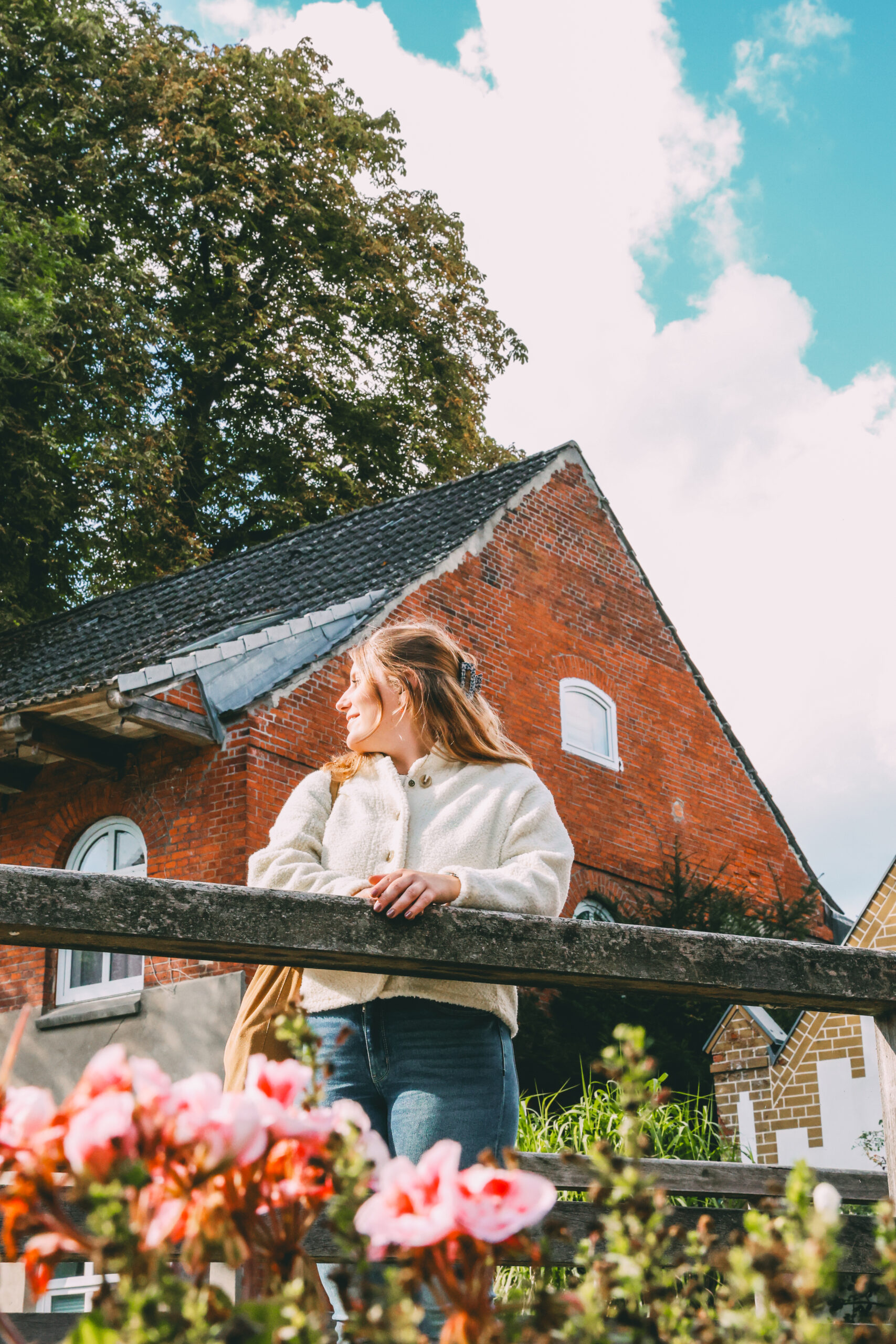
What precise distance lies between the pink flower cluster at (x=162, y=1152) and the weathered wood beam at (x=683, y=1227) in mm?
1258

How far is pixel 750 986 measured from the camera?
246 cm

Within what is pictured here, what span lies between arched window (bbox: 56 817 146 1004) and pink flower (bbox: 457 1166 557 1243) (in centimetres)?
1112

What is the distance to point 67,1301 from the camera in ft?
36.2

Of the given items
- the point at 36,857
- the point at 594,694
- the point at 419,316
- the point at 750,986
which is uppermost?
the point at 419,316

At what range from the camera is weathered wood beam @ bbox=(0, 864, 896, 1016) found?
214 centimetres

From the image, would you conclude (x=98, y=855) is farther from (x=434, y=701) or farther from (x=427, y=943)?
(x=427, y=943)

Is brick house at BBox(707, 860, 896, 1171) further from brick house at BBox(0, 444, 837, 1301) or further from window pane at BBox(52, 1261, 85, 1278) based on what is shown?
window pane at BBox(52, 1261, 85, 1278)

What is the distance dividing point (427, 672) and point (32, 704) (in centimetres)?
852

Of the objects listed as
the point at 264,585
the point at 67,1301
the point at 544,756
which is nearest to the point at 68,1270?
the point at 67,1301

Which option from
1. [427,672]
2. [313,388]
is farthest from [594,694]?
[427,672]

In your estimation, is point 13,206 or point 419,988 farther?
point 13,206

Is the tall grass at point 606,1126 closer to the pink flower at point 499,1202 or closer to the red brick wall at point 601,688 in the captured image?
the red brick wall at point 601,688

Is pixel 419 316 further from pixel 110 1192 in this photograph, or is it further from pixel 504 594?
pixel 110 1192

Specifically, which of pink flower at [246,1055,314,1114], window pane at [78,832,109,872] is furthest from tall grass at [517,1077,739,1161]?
pink flower at [246,1055,314,1114]
